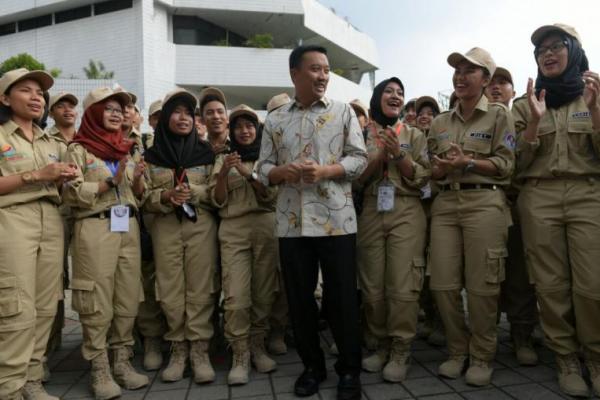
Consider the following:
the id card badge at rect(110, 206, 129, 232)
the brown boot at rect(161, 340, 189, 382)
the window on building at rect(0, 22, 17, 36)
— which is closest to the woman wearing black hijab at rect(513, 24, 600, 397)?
the brown boot at rect(161, 340, 189, 382)

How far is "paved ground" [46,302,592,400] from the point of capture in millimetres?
3160

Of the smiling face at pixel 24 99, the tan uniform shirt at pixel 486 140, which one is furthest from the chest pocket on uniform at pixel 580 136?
the smiling face at pixel 24 99

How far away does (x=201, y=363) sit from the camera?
3.62 meters

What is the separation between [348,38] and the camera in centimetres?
2469

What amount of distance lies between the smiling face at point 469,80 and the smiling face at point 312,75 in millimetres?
1086

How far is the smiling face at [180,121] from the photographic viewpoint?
3.76 meters

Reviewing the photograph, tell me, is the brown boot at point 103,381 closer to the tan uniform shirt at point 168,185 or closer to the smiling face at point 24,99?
the tan uniform shirt at point 168,185

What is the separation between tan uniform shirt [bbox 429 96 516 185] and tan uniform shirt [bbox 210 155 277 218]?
1495mm

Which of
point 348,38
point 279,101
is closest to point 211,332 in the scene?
point 279,101

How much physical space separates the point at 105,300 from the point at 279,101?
282 centimetres

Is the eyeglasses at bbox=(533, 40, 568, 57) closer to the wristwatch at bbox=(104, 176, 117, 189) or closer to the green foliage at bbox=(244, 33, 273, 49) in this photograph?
the wristwatch at bbox=(104, 176, 117, 189)

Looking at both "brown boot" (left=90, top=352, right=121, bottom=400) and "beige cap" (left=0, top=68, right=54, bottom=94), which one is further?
"brown boot" (left=90, top=352, right=121, bottom=400)

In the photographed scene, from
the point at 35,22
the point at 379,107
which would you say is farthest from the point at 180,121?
the point at 35,22

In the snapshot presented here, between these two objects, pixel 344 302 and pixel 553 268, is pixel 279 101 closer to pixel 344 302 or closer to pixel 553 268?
Answer: pixel 344 302
